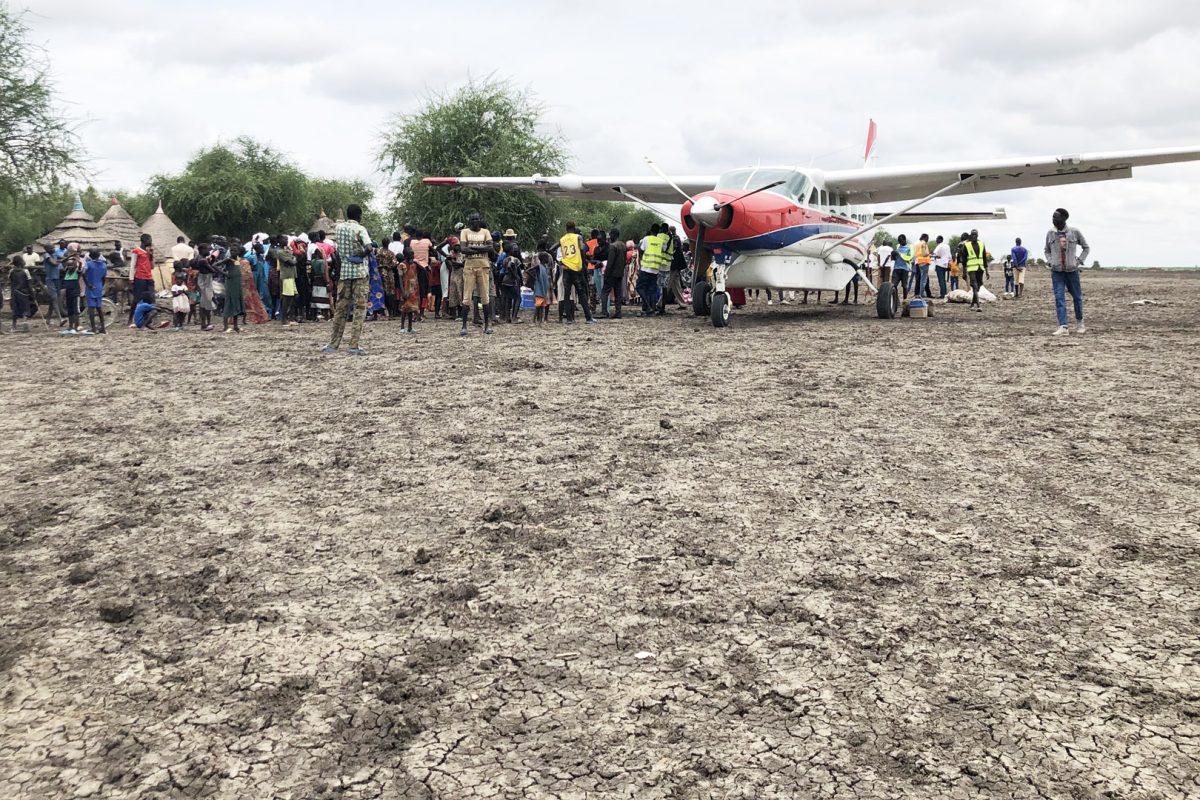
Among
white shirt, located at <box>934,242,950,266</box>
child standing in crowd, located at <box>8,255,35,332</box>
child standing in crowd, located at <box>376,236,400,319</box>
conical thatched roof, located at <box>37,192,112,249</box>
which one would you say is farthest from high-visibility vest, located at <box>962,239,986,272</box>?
conical thatched roof, located at <box>37,192,112,249</box>

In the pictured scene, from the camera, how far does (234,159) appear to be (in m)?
42.1

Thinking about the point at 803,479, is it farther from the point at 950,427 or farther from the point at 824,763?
the point at 824,763

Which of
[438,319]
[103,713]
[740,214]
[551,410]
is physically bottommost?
[103,713]

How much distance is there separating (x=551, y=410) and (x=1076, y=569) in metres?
4.28

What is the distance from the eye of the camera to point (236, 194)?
128ft

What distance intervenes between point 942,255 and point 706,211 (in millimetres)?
11909

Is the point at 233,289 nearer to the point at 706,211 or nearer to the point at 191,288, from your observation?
the point at 191,288

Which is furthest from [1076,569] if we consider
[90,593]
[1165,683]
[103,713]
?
[90,593]

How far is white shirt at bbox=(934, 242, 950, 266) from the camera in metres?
21.7

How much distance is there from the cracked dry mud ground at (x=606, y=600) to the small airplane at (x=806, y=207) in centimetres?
678

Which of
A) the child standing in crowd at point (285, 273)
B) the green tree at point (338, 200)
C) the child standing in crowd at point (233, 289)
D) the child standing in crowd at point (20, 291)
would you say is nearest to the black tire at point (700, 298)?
the child standing in crowd at point (285, 273)

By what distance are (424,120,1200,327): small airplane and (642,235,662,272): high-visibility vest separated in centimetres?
71

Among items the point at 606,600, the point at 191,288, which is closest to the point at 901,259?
the point at 191,288

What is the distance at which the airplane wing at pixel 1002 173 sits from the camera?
14.0 meters
